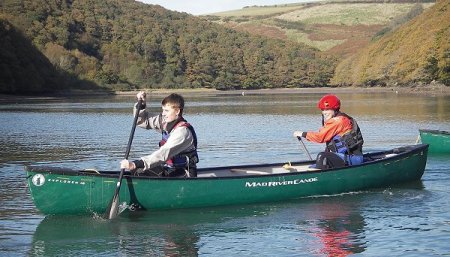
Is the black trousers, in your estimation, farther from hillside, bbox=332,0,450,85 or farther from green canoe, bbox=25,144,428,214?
hillside, bbox=332,0,450,85

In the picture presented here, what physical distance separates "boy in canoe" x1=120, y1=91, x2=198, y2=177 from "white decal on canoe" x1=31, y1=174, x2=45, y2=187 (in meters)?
1.29

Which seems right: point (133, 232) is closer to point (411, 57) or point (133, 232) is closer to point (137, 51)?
point (411, 57)

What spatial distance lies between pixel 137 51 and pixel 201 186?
454 feet

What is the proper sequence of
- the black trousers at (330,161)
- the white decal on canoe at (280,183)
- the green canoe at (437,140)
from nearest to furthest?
the white decal on canoe at (280,183), the black trousers at (330,161), the green canoe at (437,140)

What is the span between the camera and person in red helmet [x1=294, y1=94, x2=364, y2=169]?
13812 millimetres

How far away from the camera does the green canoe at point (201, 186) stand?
11766mm

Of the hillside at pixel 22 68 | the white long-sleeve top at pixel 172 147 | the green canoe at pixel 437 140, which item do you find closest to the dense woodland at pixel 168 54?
the hillside at pixel 22 68

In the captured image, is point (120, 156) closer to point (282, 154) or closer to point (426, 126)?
point (282, 154)

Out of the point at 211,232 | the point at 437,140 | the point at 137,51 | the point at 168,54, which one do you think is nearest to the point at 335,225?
the point at 211,232

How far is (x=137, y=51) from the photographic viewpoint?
148875 millimetres

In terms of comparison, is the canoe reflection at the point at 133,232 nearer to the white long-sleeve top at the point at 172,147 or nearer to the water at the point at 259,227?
the water at the point at 259,227

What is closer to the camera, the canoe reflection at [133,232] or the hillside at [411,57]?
the canoe reflection at [133,232]

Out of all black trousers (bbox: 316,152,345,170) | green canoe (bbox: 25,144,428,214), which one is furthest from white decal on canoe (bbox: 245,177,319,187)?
black trousers (bbox: 316,152,345,170)

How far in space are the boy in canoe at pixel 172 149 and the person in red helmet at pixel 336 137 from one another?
2.60 metres
